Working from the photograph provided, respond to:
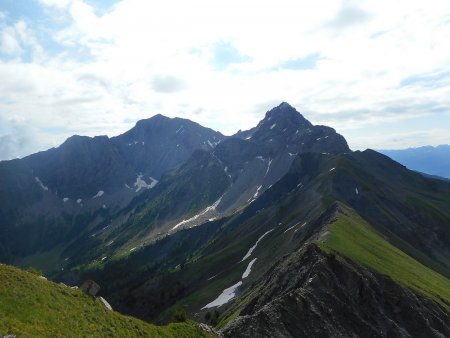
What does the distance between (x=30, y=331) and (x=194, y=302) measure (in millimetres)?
114186

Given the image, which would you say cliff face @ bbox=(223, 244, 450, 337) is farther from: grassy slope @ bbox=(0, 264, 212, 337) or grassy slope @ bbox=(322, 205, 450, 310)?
grassy slope @ bbox=(0, 264, 212, 337)

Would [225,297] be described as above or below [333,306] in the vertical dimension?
below

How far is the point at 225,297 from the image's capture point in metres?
129

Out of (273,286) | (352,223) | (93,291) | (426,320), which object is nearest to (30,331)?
(93,291)

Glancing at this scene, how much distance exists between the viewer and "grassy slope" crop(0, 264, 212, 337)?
104 feet

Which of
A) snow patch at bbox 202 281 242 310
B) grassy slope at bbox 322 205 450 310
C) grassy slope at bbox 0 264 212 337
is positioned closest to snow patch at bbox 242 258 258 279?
snow patch at bbox 202 281 242 310

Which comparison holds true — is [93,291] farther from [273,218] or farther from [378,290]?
[273,218]

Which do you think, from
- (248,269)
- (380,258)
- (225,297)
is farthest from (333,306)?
(248,269)

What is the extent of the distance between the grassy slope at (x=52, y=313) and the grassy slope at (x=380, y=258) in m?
56.9

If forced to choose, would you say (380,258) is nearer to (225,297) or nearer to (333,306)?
(333,306)

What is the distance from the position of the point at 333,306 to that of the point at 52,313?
2061 inches

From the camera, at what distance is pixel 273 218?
200 m

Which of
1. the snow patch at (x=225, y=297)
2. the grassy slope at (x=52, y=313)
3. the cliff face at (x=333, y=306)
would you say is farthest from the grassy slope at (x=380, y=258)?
the grassy slope at (x=52, y=313)

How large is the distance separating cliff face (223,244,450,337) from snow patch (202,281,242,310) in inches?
1625
